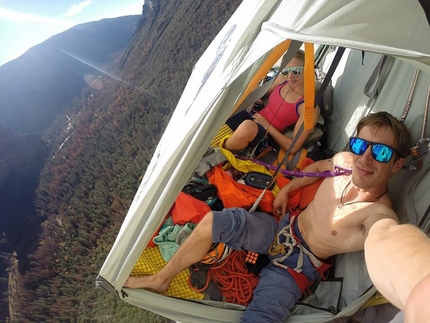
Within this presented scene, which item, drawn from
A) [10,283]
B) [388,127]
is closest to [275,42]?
[388,127]

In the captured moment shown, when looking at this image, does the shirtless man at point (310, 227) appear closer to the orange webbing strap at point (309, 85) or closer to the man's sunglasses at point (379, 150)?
the man's sunglasses at point (379, 150)

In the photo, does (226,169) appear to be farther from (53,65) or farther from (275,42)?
(53,65)

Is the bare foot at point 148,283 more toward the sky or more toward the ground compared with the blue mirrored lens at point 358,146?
more toward the ground

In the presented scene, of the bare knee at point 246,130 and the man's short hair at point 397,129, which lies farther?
the bare knee at point 246,130

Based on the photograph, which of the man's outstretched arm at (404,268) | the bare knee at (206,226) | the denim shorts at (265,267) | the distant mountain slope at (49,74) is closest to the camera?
the man's outstretched arm at (404,268)

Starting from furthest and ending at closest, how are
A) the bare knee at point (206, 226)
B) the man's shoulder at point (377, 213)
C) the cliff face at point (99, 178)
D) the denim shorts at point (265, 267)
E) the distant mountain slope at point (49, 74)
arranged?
the distant mountain slope at point (49, 74) → the cliff face at point (99, 178) → the bare knee at point (206, 226) → the denim shorts at point (265, 267) → the man's shoulder at point (377, 213)

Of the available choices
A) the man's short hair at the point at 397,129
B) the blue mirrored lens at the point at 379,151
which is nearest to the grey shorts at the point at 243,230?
the blue mirrored lens at the point at 379,151

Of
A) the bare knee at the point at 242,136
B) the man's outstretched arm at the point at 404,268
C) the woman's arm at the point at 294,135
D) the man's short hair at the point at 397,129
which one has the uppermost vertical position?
the man's short hair at the point at 397,129

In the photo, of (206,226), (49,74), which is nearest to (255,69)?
(206,226)
